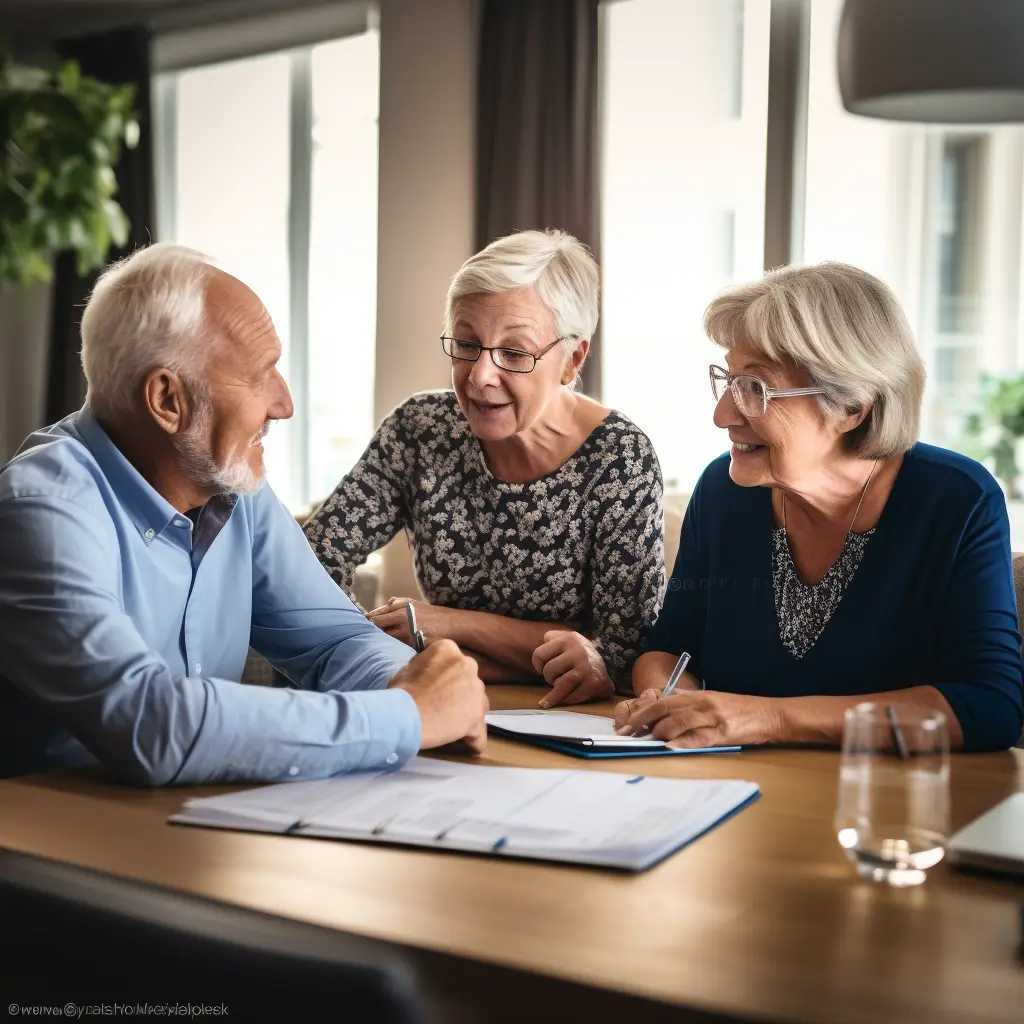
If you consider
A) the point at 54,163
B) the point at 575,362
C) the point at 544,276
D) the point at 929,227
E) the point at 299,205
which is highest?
the point at 299,205

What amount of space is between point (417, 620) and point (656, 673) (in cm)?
45

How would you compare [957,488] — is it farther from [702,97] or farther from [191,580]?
[702,97]

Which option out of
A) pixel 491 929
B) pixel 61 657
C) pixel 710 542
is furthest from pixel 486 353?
pixel 491 929

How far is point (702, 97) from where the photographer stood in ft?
16.3

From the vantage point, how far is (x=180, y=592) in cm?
161

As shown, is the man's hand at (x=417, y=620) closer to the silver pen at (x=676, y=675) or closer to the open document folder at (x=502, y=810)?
the silver pen at (x=676, y=675)

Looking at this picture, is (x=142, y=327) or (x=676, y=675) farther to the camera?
(x=676, y=675)

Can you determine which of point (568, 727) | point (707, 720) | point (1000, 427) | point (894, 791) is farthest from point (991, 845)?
point (1000, 427)

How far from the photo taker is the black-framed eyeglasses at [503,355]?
2.30 m

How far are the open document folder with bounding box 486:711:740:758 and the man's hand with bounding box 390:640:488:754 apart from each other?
7 centimetres

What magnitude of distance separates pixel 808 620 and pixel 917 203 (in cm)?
329

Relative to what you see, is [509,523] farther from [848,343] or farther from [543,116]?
[543,116]

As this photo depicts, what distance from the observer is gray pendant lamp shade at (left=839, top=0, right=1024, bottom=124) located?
1581 mm

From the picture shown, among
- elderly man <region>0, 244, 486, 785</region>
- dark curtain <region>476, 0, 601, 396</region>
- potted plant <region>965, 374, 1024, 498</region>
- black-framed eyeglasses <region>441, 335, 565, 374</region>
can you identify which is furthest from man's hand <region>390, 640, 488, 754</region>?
potted plant <region>965, 374, 1024, 498</region>
